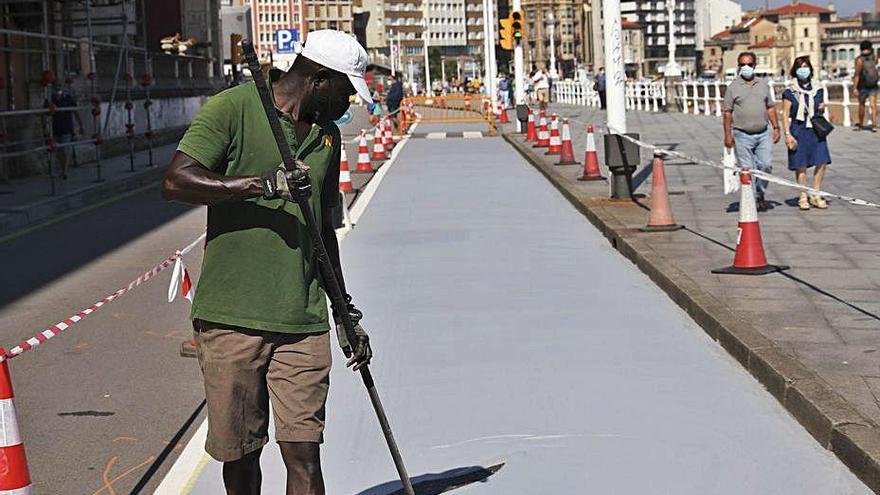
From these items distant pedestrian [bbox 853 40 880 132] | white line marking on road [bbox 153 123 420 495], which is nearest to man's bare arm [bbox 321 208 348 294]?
white line marking on road [bbox 153 123 420 495]

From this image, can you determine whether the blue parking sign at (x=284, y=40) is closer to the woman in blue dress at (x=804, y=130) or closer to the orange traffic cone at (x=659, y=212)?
the woman in blue dress at (x=804, y=130)

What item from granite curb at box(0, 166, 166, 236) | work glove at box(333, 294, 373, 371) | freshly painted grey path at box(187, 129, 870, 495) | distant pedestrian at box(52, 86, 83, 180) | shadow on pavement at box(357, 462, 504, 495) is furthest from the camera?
distant pedestrian at box(52, 86, 83, 180)

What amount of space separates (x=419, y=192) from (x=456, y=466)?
1643 centimetres

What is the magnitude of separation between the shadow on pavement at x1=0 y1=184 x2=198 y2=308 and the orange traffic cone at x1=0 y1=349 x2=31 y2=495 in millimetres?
7781

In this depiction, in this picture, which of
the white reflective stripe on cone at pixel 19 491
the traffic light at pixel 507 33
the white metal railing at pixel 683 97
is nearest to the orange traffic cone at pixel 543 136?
the white metal railing at pixel 683 97

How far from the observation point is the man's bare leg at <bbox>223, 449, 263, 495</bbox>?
492 cm

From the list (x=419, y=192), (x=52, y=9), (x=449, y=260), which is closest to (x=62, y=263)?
(x=449, y=260)

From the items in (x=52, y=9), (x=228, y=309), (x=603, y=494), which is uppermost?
(x=52, y=9)

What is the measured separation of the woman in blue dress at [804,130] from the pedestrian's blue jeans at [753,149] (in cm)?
30

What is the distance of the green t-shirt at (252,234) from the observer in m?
4.64

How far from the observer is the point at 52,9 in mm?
31688

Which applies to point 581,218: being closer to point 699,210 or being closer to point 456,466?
point 699,210

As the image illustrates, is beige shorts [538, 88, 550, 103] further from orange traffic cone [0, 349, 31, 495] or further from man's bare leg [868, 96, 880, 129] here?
orange traffic cone [0, 349, 31, 495]

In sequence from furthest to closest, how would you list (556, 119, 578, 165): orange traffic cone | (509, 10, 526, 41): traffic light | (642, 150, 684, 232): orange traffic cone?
(509, 10, 526, 41): traffic light → (556, 119, 578, 165): orange traffic cone → (642, 150, 684, 232): orange traffic cone
